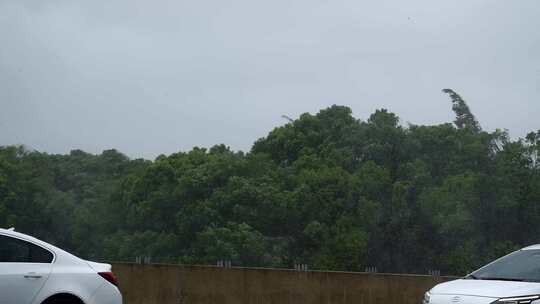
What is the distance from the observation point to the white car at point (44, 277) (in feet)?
31.9

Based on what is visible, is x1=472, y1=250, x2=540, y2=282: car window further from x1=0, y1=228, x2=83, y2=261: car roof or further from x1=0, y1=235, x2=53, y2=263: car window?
x1=0, y1=235, x2=53, y2=263: car window

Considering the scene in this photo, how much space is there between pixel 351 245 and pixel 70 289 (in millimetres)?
32294

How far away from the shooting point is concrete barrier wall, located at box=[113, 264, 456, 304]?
15984 mm

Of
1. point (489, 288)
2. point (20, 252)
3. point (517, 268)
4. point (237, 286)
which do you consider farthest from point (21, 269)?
point (237, 286)

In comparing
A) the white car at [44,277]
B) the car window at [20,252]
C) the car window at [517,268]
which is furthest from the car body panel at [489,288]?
the car window at [20,252]

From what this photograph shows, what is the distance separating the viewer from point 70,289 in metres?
10.0

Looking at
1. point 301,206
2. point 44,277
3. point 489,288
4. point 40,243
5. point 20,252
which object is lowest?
point 489,288

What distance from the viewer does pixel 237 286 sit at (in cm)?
1616

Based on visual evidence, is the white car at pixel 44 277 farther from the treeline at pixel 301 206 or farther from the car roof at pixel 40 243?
the treeline at pixel 301 206

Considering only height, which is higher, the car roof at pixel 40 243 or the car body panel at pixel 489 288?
the car roof at pixel 40 243

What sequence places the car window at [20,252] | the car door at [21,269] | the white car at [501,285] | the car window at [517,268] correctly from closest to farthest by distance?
1. the car door at [21,269]
2. the car window at [20,252]
3. the white car at [501,285]
4. the car window at [517,268]

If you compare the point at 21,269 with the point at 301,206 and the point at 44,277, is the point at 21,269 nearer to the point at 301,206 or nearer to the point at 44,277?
the point at 44,277

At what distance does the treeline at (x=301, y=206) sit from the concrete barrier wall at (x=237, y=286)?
23.5m

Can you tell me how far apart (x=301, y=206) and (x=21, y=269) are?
116ft
